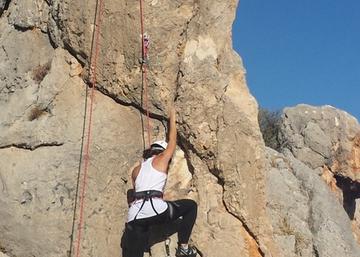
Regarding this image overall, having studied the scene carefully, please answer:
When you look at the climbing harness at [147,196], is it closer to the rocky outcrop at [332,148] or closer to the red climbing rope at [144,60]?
the red climbing rope at [144,60]

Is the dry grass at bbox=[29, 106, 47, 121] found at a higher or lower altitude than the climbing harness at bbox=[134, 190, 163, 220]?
higher

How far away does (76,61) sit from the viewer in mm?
9523

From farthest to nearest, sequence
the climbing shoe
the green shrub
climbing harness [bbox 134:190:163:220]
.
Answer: the green shrub, the climbing shoe, climbing harness [bbox 134:190:163:220]

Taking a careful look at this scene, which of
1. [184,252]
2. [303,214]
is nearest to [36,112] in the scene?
[184,252]

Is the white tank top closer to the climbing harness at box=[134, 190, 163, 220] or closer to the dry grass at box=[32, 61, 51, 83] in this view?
the climbing harness at box=[134, 190, 163, 220]

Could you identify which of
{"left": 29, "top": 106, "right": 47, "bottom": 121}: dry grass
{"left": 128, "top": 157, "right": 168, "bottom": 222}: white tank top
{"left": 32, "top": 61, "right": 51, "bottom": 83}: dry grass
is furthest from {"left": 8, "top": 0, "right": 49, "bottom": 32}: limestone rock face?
{"left": 128, "top": 157, "right": 168, "bottom": 222}: white tank top

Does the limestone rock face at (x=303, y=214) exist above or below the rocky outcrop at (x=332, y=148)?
below

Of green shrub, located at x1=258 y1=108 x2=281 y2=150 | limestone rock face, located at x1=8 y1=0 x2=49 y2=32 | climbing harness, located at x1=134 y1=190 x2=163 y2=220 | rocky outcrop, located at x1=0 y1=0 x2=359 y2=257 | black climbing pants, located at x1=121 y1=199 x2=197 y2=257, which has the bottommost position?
black climbing pants, located at x1=121 y1=199 x2=197 y2=257

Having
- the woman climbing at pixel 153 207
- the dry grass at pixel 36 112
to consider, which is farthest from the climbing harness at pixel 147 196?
the dry grass at pixel 36 112

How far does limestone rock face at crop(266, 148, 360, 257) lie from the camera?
1227 centimetres

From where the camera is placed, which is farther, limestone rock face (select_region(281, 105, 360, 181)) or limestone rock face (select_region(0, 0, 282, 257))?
limestone rock face (select_region(281, 105, 360, 181))

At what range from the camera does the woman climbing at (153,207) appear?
27.3 ft

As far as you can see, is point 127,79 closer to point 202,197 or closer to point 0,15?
point 202,197

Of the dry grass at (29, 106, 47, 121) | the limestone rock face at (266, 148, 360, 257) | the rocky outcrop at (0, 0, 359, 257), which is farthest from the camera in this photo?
the limestone rock face at (266, 148, 360, 257)
